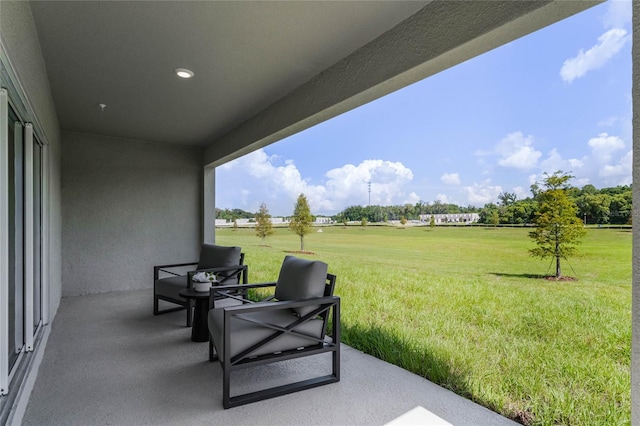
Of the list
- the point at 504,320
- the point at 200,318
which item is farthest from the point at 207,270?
the point at 504,320

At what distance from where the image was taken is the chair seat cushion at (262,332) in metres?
2.37

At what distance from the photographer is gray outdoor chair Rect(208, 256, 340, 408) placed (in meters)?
2.32

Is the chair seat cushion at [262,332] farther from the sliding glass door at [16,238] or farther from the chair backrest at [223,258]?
the chair backrest at [223,258]

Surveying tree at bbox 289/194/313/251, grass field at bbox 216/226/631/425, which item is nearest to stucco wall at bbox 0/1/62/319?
grass field at bbox 216/226/631/425

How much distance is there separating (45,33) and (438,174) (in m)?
3.57

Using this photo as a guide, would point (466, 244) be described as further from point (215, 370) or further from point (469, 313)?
point (215, 370)

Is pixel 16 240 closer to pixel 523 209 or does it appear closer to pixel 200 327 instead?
pixel 200 327

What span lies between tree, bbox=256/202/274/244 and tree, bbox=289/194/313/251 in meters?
0.53

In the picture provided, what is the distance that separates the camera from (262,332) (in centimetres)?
243

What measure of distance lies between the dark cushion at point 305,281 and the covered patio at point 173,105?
0.58 metres

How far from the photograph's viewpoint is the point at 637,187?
126 centimetres

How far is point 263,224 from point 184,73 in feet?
11.0

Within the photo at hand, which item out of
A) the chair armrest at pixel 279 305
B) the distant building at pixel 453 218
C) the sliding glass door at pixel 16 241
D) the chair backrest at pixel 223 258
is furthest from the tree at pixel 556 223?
the sliding glass door at pixel 16 241

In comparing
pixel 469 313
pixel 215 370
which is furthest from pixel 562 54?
pixel 215 370
